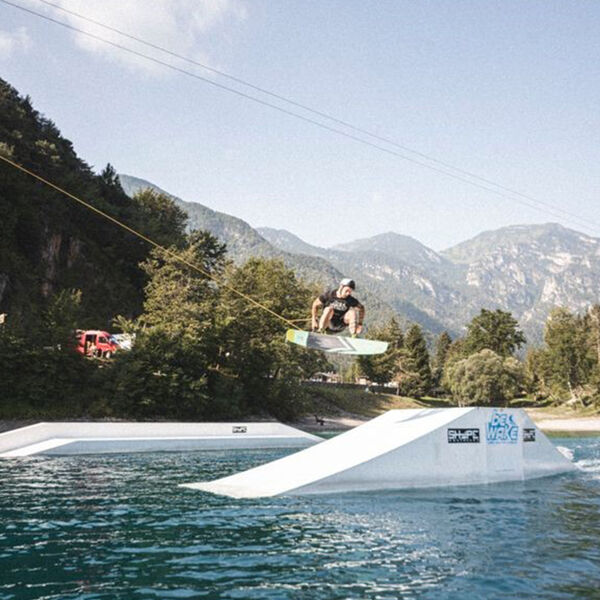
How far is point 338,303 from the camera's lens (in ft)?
62.2

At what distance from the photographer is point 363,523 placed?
1195 centimetres

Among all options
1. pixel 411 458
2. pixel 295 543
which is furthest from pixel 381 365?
pixel 295 543

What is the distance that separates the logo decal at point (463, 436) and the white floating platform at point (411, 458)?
2 cm

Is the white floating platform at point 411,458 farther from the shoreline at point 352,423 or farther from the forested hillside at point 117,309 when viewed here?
the shoreline at point 352,423

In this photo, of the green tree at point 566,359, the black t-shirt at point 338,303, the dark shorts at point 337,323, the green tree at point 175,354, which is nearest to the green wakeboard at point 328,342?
the dark shorts at point 337,323

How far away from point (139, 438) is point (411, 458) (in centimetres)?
1758

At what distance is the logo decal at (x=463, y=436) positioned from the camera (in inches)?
702

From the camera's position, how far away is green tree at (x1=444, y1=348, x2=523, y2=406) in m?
95.0

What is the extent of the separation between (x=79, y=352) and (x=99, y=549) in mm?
39825

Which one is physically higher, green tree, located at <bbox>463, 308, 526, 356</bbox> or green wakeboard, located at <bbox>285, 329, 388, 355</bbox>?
green tree, located at <bbox>463, 308, 526, 356</bbox>

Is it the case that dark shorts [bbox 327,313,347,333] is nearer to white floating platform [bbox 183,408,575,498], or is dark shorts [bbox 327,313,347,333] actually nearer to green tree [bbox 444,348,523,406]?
white floating platform [bbox 183,408,575,498]

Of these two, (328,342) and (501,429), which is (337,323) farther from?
(501,429)

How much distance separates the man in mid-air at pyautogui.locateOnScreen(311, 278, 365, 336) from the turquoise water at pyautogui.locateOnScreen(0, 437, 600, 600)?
18.1 feet

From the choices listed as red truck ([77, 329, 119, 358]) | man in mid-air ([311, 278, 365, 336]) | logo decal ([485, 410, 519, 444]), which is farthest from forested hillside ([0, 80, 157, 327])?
logo decal ([485, 410, 519, 444])
